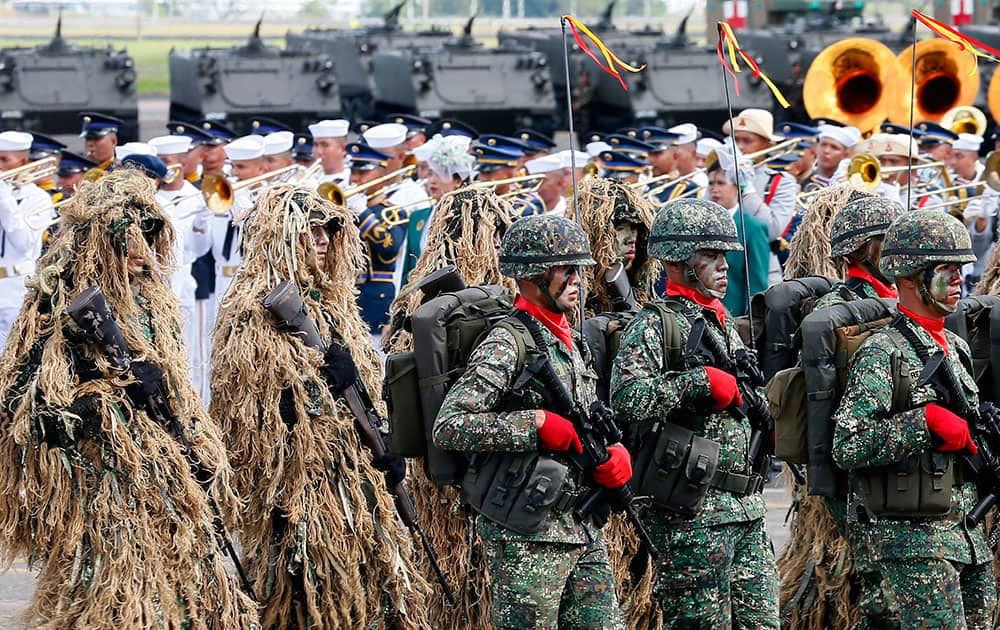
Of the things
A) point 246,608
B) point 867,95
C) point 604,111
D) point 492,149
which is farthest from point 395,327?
point 604,111

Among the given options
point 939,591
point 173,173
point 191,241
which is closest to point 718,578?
point 939,591

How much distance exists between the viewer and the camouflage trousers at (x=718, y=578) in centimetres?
641

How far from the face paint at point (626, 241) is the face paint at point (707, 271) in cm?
133

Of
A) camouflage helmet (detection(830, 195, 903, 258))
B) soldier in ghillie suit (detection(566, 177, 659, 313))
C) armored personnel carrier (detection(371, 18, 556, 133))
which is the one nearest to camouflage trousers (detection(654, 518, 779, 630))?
camouflage helmet (detection(830, 195, 903, 258))

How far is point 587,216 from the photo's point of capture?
7.86 m

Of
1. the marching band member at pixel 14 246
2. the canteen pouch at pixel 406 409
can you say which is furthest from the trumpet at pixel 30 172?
the canteen pouch at pixel 406 409

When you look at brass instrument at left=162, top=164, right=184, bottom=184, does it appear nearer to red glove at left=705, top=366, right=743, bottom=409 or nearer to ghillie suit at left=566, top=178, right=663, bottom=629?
ghillie suit at left=566, top=178, right=663, bottom=629

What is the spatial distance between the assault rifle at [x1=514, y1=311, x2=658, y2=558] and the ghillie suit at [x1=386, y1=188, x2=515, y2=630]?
4.60 ft

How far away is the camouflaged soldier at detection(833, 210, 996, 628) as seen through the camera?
610 cm

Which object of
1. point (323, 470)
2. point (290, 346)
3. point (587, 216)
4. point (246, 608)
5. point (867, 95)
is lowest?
point (246, 608)

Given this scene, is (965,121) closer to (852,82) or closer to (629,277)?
(852,82)

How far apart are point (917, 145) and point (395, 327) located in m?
7.23

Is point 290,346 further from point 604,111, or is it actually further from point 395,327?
point 604,111

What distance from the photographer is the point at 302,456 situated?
23.6ft
